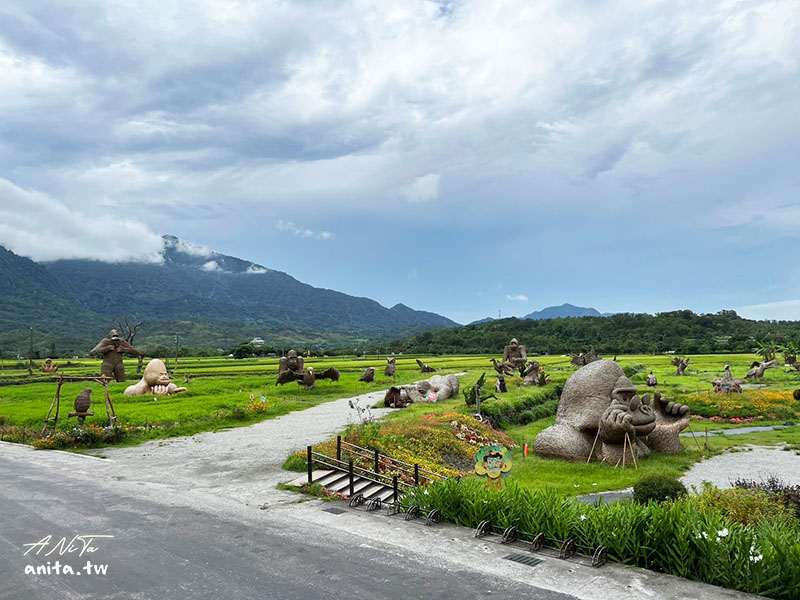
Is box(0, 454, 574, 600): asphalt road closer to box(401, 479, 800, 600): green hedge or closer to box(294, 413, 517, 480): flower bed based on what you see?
box(401, 479, 800, 600): green hedge

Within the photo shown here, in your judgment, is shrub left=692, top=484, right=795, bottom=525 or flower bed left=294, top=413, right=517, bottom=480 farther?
flower bed left=294, top=413, right=517, bottom=480

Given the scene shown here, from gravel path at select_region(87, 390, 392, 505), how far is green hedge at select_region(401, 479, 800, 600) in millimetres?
5217

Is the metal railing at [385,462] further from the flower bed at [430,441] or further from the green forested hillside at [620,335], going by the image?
the green forested hillside at [620,335]

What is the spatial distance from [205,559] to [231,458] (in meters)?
9.59

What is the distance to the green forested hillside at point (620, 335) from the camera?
4023 inches

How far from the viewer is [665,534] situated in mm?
8555

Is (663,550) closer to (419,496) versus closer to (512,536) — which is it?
(512,536)

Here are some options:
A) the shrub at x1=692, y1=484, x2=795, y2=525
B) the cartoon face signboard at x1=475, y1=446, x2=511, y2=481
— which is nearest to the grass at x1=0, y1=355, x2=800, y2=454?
the cartoon face signboard at x1=475, y1=446, x2=511, y2=481

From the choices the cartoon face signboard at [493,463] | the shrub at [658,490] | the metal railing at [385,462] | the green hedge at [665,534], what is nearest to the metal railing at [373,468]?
the metal railing at [385,462]

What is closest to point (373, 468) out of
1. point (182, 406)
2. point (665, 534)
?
point (665, 534)

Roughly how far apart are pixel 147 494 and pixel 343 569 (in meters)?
7.09

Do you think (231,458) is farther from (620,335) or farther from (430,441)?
(620,335)

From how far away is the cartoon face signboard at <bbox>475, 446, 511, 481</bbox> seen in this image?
12.2 m

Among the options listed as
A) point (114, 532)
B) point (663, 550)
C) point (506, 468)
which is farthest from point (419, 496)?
point (114, 532)
